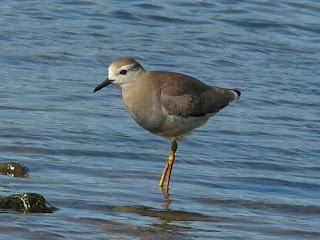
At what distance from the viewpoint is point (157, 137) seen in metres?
9.45

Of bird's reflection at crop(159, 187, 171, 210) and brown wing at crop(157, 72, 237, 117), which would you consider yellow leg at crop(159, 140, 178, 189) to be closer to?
bird's reflection at crop(159, 187, 171, 210)

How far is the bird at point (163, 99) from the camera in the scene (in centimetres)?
769

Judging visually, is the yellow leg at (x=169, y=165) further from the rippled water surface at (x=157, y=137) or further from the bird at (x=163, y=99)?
the rippled water surface at (x=157, y=137)

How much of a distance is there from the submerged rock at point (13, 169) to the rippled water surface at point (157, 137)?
87 millimetres

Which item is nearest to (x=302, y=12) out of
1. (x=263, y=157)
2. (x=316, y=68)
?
(x=316, y=68)

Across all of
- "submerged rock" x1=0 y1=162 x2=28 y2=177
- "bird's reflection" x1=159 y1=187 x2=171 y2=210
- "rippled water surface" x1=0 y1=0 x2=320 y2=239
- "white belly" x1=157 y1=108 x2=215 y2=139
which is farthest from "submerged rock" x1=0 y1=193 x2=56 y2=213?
"white belly" x1=157 y1=108 x2=215 y2=139

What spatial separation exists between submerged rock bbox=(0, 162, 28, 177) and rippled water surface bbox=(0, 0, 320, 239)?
0.29 feet

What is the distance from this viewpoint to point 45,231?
6.04 metres

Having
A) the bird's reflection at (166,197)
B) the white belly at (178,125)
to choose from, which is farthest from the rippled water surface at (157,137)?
the white belly at (178,125)

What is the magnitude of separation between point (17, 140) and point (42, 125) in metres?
0.63

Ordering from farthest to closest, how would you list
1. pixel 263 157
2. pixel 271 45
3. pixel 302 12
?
pixel 302 12 → pixel 271 45 → pixel 263 157

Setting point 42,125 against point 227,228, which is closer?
point 227,228

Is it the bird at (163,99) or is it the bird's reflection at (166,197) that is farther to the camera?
the bird at (163,99)

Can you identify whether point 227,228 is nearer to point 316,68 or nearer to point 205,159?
point 205,159
